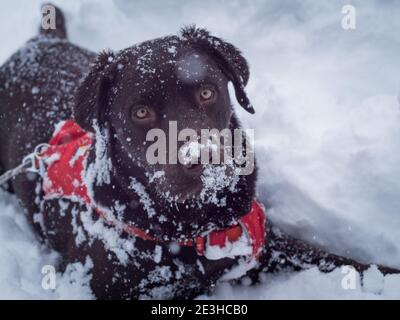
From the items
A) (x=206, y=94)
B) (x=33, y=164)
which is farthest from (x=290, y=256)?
(x=33, y=164)

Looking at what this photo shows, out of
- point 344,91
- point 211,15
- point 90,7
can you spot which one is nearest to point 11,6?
point 90,7

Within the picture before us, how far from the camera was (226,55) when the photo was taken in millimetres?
2686

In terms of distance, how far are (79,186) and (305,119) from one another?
6.87 ft

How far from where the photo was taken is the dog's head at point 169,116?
Result: 91.7 inches

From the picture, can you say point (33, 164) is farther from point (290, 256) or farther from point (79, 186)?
point (290, 256)

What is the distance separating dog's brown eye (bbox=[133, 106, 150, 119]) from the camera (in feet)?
7.91

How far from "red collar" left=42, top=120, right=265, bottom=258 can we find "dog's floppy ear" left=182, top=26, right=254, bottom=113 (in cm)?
74

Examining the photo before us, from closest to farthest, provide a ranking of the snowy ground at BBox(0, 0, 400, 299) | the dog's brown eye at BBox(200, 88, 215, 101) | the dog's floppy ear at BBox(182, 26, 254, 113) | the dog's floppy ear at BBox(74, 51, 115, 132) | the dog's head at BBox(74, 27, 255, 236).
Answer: the dog's head at BBox(74, 27, 255, 236) < the dog's brown eye at BBox(200, 88, 215, 101) < the dog's floppy ear at BBox(74, 51, 115, 132) < the dog's floppy ear at BBox(182, 26, 254, 113) < the snowy ground at BBox(0, 0, 400, 299)

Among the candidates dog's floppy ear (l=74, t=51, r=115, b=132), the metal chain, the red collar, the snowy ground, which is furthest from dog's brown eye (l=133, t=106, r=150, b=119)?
the snowy ground

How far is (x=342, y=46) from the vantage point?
173 inches

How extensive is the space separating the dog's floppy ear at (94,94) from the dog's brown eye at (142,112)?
297 millimetres

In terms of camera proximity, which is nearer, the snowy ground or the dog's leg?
the dog's leg

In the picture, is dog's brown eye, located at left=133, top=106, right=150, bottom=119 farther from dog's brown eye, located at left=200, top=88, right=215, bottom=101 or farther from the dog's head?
dog's brown eye, located at left=200, top=88, right=215, bottom=101
